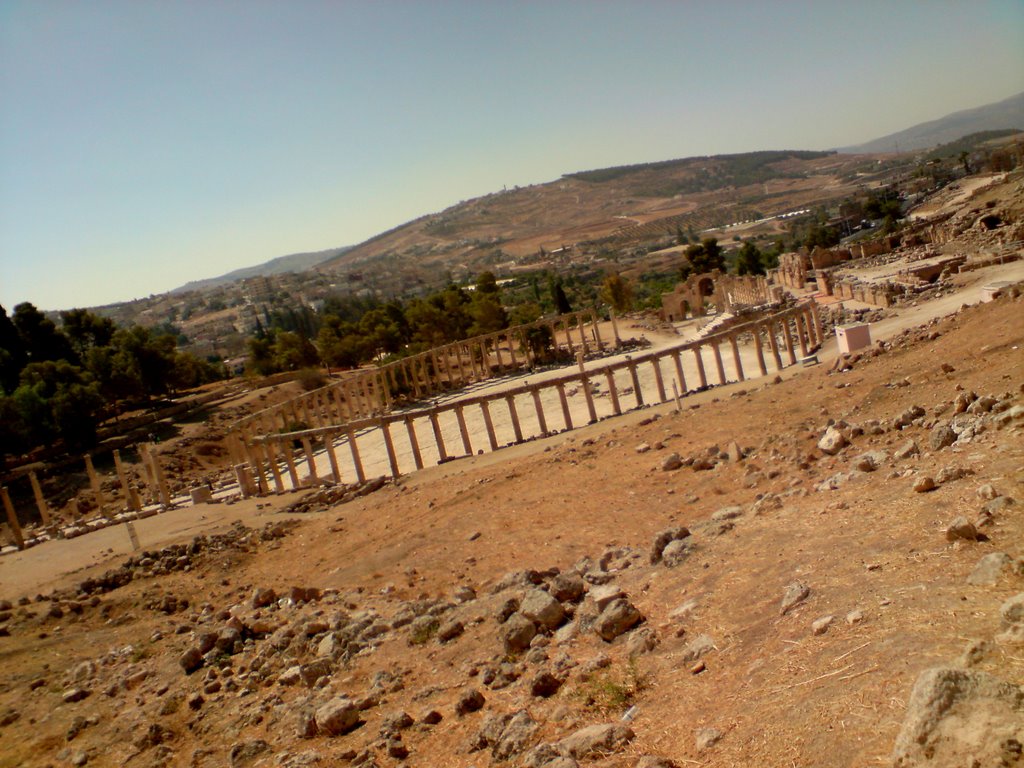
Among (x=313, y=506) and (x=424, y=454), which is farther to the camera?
(x=424, y=454)

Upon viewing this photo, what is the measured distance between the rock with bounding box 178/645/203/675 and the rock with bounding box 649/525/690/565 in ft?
21.8

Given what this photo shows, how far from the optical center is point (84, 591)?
55.9 ft

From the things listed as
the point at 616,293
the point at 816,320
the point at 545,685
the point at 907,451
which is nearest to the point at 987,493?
the point at 907,451

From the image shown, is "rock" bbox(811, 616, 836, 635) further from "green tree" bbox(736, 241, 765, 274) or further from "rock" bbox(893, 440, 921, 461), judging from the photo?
"green tree" bbox(736, 241, 765, 274)

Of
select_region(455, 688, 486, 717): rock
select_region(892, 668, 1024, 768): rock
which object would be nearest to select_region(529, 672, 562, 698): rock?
select_region(455, 688, 486, 717): rock

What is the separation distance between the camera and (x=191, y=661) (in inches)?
420

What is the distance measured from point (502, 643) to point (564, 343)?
163 feet

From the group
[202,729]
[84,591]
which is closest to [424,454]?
[84,591]

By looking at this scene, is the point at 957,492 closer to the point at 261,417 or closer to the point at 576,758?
the point at 576,758

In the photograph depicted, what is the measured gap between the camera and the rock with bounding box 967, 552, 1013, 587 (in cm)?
514

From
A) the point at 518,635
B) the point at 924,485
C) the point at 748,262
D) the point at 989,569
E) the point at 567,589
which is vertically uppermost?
the point at 989,569

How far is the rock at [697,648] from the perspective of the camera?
6.27 meters

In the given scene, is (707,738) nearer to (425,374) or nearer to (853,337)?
(853,337)

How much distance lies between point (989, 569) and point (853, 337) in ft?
59.7
